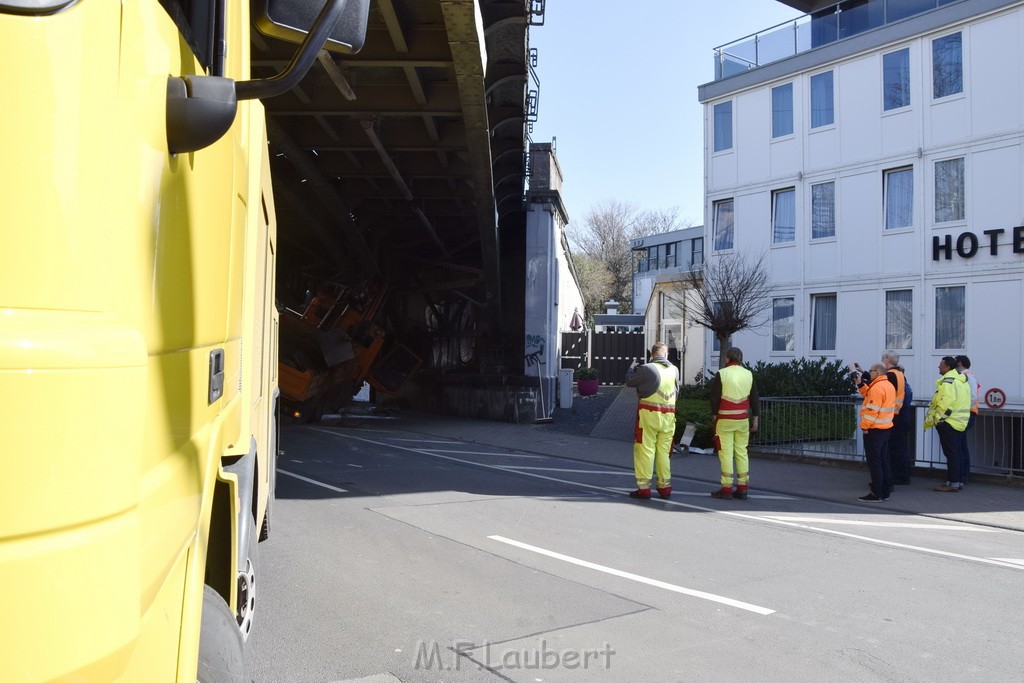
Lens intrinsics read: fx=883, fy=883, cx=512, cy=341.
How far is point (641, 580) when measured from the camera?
20.4ft

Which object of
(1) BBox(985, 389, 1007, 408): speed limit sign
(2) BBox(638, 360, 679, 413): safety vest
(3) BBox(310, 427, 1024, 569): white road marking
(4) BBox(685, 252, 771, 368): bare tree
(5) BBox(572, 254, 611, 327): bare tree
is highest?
(5) BBox(572, 254, 611, 327): bare tree

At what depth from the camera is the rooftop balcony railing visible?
72.8 feet

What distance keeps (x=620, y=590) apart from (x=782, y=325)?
19913 millimetres

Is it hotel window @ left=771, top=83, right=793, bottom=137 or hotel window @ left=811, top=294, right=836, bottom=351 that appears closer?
hotel window @ left=811, top=294, right=836, bottom=351

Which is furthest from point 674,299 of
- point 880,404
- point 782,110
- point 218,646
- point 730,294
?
point 218,646

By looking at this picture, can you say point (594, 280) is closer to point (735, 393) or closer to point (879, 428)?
point (879, 428)

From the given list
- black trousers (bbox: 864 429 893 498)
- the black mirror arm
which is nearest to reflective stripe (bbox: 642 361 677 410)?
black trousers (bbox: 864 429 893 498)

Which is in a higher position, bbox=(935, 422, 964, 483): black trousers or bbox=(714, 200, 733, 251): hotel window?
bbox=(714, 200, 733, 251): hotel window

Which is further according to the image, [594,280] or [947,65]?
[594,280]

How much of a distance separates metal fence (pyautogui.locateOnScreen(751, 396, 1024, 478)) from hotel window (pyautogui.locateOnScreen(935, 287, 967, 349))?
5.59m

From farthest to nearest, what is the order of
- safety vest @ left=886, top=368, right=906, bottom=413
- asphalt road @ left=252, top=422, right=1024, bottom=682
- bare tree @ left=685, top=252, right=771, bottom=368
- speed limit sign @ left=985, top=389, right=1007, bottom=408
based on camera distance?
bare tree @ left=685, top=252, right=771, bottom=368 → speed limit sign @ left=985, top=389, right=1007, bottom=408 → safety vest @ left=886, top=368, right=906, bottom=413 → asphalt road @ left=252, top=422, right=1024, bottom=682

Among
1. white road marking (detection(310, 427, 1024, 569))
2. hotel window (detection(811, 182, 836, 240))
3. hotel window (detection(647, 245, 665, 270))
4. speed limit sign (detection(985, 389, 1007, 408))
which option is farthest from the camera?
hotel window (detection(647, 245, 665, 270))

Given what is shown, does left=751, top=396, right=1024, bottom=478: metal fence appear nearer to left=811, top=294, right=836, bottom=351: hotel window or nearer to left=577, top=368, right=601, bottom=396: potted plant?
left=811, top=294, right=836, bottom=351: hotel window

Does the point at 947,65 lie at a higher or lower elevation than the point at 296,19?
higher
